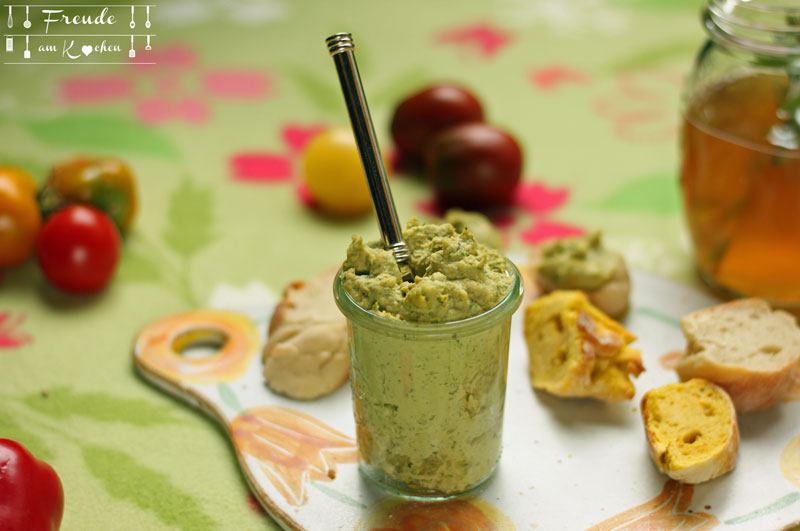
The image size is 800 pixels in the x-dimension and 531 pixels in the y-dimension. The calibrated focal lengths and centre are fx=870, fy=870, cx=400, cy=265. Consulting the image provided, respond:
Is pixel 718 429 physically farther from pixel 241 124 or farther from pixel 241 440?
pixel 241 124

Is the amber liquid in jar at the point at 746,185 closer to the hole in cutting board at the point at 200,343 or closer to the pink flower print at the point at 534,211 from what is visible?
the pink flower print at the point at 534,211

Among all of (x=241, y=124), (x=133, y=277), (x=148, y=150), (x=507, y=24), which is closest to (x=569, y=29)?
(x=507, y=24)

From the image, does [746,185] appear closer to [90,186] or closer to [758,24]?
[758,24]

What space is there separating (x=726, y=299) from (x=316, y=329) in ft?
4.27

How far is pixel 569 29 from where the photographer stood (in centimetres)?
465

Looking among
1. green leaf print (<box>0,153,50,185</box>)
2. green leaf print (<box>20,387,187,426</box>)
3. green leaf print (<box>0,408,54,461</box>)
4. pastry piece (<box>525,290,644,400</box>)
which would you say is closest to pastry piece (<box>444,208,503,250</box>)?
pastry piece (<box>525,290,644,400</box>)

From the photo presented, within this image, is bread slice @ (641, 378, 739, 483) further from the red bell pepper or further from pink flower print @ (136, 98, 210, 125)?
pink flower print @ (136, 98, 210, 125)

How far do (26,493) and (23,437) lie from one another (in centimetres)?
46

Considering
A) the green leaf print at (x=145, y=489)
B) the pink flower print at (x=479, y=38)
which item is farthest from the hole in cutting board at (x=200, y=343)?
the pink flower print at (x=479, y=38)

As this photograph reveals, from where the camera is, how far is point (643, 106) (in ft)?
12.9

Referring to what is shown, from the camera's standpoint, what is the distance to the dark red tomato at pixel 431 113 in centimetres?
336

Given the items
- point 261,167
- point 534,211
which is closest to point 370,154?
point 534,211

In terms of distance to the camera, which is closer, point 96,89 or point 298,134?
point 298,134

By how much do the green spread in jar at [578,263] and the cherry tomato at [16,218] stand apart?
1.59 m
